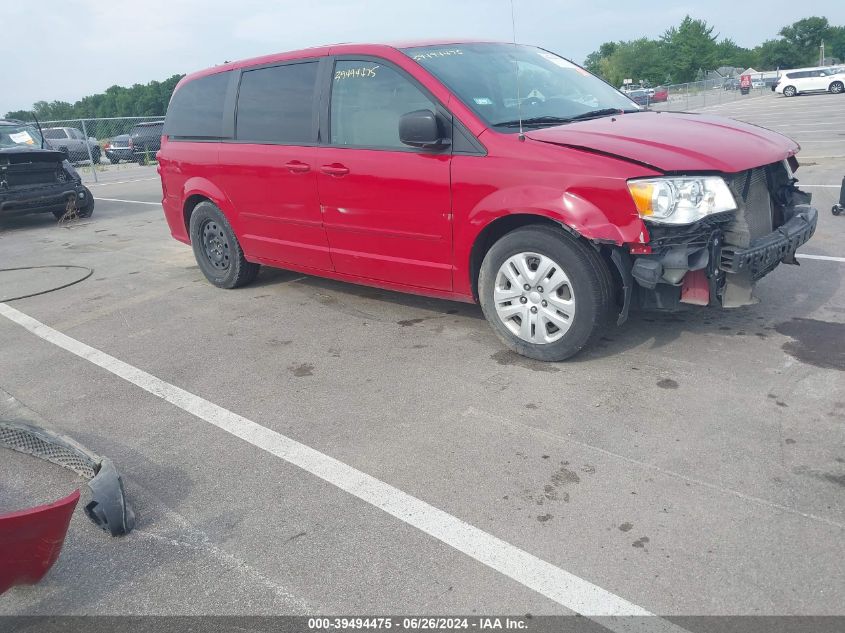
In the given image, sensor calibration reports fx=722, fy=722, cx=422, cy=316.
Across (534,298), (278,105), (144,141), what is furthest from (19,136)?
(144,141)

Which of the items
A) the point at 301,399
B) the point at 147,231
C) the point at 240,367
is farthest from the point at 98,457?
the point at 147,231

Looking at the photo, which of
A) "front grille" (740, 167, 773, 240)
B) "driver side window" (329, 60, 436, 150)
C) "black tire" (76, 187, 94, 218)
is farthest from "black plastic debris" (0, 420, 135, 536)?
"black tire" (76, 187, 94, 218)

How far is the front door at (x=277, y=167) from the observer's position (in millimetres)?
5156

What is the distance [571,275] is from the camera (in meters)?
3.94

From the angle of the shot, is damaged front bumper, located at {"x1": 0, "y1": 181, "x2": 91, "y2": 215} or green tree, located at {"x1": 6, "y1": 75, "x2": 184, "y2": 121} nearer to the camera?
damaged front bumper, located at {"x1": 0, "y1": 181, "x2": 91, "y2": 215}

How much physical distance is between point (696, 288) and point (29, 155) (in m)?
10.6

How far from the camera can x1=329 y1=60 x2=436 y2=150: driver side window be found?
454 centimetres

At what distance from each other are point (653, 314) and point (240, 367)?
2.75 metres

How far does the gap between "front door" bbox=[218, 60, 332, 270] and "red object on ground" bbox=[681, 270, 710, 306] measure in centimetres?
253

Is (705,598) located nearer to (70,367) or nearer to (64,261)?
(70,367)

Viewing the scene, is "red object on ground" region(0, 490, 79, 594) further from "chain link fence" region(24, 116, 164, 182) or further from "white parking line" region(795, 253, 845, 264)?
"chain link fence" region(24, 116, 164, 182)

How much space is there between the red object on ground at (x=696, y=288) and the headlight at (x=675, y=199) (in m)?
0.32

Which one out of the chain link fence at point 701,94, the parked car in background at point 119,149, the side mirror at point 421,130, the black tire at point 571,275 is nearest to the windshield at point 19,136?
the side mirror at point 421,130

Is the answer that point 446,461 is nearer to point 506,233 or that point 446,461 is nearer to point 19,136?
point 506,233
